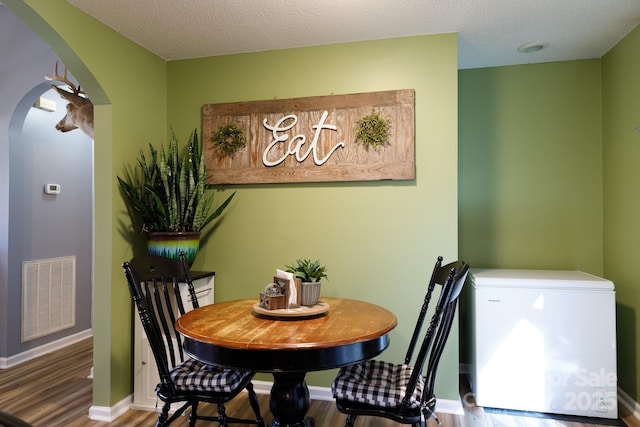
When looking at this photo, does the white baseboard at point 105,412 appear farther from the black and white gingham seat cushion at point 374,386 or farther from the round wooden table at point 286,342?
the black and white gingham seat cushion at point 374,386

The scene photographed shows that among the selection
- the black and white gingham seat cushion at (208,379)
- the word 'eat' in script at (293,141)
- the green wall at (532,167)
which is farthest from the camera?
the green wall at (532,167)

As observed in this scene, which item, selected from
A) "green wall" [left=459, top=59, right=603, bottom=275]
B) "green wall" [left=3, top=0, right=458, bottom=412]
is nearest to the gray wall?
"green wall" [left=3, top=0, right=458, bottom=412]

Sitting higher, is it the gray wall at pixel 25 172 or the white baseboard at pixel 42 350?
the gray wall at pixel 25 172

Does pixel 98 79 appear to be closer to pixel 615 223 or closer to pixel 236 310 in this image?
pixel 236 310

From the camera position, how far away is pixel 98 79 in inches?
101

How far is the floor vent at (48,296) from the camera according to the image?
3.59m

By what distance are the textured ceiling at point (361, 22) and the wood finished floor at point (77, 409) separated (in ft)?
8.09

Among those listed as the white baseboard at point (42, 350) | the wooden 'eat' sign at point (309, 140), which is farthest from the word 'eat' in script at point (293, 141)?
the white baseboard at point (42, 350)

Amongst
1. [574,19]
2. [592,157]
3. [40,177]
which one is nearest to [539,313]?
[592,157]

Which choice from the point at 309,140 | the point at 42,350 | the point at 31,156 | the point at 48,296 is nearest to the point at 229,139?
the point at 309,140

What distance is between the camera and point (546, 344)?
8.48 feet

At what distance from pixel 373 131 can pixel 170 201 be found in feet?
4.65

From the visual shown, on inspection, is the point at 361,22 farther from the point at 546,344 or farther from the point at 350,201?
the point at 546,344

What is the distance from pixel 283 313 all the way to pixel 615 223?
99.6 inches
